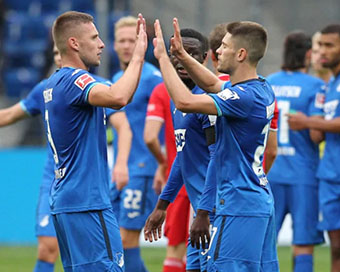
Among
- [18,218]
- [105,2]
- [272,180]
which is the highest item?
[105,2]

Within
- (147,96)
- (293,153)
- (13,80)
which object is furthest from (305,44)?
(13,80)

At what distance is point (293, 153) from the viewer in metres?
8.28

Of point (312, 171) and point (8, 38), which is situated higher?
point (8, 38)

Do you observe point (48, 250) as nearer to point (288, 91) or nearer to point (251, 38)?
point (288, 91)

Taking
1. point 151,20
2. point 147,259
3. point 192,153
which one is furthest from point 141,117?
point 151,20

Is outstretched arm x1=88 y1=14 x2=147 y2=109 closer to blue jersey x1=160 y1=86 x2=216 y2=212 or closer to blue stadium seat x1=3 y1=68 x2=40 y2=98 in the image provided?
blue jersey x1=160 y1=86 x2=216 y2=212

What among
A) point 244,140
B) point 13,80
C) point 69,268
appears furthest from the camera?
point 13,80

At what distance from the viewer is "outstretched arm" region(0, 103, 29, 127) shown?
746cm

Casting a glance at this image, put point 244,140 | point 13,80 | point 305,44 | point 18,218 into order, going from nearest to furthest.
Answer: point 244,140 < point 305,44 < point 18,218 < point 13,80

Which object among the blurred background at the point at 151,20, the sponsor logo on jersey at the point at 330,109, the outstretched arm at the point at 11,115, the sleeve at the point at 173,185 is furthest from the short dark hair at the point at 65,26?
the blurred background at the point at 151,20

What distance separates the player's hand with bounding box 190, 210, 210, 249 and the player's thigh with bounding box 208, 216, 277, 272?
0.69ft

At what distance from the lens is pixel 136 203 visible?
8188 millimetres

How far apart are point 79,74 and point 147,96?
3.20 m

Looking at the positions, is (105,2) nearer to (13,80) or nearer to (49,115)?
(13,80)
